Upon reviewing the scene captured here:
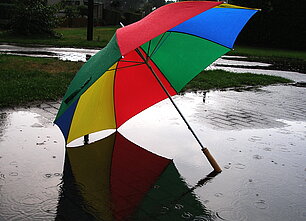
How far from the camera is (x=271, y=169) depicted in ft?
14.8

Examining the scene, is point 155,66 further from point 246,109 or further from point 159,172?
point 246,109

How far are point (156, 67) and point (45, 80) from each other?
487 cm

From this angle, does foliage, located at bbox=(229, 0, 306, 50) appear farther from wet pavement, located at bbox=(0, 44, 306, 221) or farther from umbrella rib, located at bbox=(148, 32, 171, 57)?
umbrella rib, located at bbox=(148, 32, 171, 57)

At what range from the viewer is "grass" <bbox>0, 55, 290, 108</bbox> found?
7.42 metres

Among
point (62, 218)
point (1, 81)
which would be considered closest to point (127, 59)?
point (62, 218)

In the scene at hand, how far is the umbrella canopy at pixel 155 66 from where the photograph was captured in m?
4.12

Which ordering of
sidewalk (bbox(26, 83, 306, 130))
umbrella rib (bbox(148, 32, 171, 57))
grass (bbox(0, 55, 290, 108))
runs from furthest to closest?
1. grass (bbox(0, 55, 290, 108))
2. sidewalk (bbox(26, 83, 306, 130))
3. umbrella rib (bbox(148, 32, 171, 57))

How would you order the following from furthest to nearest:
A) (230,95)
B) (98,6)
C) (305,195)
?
(98,6) → (230,95) → (305,195)

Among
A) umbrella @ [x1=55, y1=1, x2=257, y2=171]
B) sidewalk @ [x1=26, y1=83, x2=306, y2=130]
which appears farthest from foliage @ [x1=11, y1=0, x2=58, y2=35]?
umbrella @ [x1=55, y1=1, x2=257, y2=171]

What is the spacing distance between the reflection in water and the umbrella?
0.38 m

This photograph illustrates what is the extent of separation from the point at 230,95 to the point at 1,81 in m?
5.12

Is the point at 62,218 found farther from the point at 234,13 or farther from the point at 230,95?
the point at 230,95

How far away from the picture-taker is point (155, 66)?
189 inches

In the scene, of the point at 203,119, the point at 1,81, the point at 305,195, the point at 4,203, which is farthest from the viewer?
the point at 1,81
